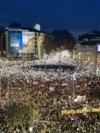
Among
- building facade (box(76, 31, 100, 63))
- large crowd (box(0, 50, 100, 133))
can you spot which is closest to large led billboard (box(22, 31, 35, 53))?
building facade (box(76, 31, 100, 63))

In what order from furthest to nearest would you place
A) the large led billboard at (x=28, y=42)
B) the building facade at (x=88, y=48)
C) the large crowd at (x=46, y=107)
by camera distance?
the building facade at (x=88, y=48), the large led billboard at (x=28, y=42), the large crowd at (x=46, y=107)

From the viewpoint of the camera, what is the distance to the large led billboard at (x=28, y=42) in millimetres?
160850

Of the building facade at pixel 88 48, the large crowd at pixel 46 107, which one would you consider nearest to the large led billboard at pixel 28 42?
the building facade at pixel 88 48

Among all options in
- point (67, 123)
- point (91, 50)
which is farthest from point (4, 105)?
point (91, 50)

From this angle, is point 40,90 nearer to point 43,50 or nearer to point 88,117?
point 88,117

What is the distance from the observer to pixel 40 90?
Answer: 47656mm

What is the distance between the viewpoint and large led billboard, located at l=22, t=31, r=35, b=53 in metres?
161

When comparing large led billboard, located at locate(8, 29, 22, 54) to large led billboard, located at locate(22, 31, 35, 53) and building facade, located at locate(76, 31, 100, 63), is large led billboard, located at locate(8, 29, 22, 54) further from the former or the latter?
building facade, located at locate(76, 31, 100, 63)

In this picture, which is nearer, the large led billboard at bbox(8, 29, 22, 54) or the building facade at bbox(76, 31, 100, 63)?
the large led billboard at bbox(8, 29, 22, 54)

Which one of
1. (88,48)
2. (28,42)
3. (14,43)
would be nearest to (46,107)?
(14,43)

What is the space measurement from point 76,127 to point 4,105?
10565mm

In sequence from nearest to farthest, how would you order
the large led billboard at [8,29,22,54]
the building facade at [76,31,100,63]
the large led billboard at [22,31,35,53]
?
the large led billboard at [8,29,22,54] → the large led billboard at [22,31,35,53] → the building facade at [76,31,100,63]

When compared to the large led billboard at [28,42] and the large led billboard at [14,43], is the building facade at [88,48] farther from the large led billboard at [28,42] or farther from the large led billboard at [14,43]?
the large led billboard at [14,43]

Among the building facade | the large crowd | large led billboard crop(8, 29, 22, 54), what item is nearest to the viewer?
the large crowd
